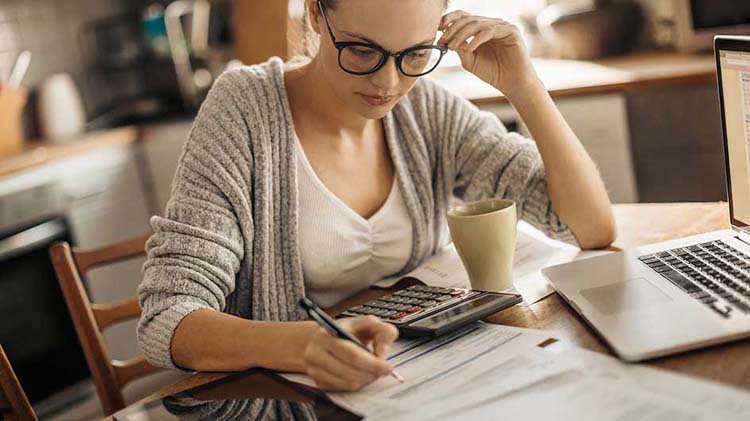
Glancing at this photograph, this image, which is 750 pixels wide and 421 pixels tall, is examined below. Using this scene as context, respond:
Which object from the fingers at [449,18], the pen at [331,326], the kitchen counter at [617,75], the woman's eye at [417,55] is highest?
the fingers at [449,18]

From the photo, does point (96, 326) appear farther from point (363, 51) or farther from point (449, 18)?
point (449, 18)

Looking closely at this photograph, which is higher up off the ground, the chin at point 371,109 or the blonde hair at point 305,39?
the blonde hair at point 305,39

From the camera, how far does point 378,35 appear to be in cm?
117

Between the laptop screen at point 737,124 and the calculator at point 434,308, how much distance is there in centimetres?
32

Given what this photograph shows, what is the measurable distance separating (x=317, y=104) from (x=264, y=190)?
20 centimetres

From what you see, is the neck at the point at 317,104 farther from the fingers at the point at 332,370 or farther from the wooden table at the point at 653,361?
the fingers at the point at 332,370

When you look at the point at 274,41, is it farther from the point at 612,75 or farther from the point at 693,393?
the point at 693,393

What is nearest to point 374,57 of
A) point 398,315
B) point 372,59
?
point 372,59

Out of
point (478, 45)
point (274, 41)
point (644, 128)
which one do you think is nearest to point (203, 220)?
point (478, 45)

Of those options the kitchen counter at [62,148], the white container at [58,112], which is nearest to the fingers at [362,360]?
the kitchen counter at [62,148]

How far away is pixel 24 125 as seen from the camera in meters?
3.45

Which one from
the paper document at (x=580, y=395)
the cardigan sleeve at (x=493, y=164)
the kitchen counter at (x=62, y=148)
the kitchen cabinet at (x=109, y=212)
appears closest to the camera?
the paper document at (x=580, y=395)

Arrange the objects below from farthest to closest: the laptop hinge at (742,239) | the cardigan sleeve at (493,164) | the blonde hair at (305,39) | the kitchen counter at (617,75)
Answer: the kitchen counter at (617,75), the blonde hair at (305,39), the cardigan sleeve at (493,164), the laptop hinge at (742,239)

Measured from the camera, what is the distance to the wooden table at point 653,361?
0.82m
